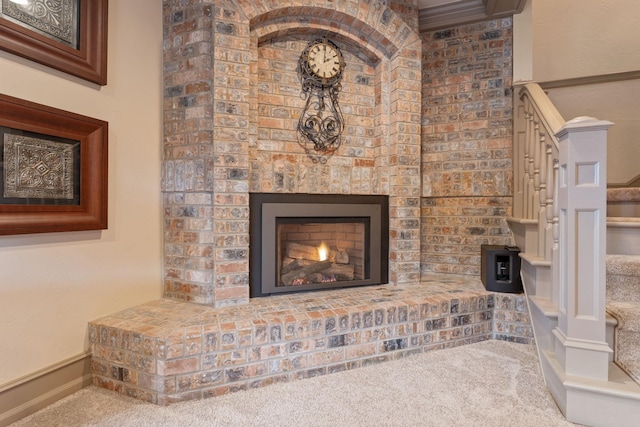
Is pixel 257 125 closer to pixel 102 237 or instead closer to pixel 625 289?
pixel 102 237

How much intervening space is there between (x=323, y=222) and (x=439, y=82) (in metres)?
1.67

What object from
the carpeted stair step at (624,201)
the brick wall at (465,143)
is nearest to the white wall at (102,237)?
the brick wall at (465,143)

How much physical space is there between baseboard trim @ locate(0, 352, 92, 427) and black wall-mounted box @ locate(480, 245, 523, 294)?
8.51ft

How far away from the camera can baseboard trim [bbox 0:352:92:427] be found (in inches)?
60.9

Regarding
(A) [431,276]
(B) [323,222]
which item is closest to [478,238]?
(A) [431,276]

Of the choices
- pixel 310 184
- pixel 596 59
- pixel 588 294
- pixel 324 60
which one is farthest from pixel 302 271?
pixel 596 59

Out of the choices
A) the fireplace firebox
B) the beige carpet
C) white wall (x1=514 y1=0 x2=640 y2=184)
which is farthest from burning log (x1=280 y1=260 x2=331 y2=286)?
white wall (x1=514 y1=0 x2=640 y2=184)

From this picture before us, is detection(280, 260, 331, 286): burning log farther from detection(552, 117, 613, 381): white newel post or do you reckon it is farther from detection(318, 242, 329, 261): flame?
detection(552, 117, 613, 381): white newel post

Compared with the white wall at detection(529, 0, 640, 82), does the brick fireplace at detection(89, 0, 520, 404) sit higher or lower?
lower

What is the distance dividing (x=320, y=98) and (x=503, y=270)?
1844 mm

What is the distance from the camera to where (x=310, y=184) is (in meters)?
2.59

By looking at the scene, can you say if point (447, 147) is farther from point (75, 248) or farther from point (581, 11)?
point (75, 248)

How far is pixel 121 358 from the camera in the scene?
1808 mm

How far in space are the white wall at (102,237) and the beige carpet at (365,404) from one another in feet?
1.15
